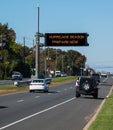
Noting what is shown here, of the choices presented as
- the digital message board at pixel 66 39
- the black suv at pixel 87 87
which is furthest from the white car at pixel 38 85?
the digital message board at pixel 66 39

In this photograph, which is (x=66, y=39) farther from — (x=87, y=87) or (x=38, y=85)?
(x=87, y=87)

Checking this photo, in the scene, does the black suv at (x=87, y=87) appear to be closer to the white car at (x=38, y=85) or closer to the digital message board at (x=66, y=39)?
the white car at (x=38, y=85)

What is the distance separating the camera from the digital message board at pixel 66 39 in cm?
6538

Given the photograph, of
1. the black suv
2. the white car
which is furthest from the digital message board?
the black suv

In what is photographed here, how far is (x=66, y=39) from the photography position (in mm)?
66500

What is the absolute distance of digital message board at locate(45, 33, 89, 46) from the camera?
65375 millimetres

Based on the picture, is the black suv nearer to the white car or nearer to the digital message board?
the white car

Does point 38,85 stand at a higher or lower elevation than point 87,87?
higher

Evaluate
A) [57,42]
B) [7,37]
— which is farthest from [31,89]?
[7,37]

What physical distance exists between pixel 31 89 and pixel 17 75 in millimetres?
53602

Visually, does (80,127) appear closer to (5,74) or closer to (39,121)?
(39,121)

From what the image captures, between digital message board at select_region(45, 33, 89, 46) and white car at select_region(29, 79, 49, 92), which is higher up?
digital message board at select_region(45, 33, 89, 46)

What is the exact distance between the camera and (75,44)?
217 feet

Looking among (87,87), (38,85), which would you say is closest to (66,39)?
(38,85)
